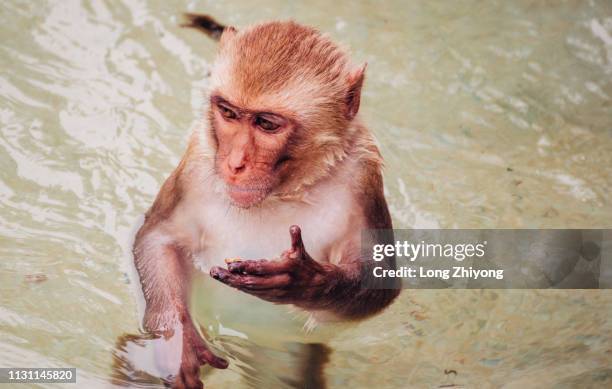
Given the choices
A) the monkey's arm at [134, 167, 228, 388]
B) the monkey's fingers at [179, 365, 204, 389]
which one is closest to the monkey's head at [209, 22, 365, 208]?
the monkey's arm at [134, 167, 228, 388]

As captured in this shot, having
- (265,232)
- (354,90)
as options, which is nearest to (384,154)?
(265,232)

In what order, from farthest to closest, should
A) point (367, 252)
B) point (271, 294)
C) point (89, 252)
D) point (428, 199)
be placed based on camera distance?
point (428, 199) < point (89, 252) < point (367, 252) < point (271, 294)

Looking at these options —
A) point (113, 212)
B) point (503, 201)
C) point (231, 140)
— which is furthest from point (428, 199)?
point (231, 140)

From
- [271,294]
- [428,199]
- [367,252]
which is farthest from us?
[428,199]

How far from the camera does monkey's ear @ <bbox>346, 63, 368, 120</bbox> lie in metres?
4.22

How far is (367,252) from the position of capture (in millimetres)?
4449

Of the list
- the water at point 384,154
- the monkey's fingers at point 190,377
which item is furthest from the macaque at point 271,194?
the water at point 384,154

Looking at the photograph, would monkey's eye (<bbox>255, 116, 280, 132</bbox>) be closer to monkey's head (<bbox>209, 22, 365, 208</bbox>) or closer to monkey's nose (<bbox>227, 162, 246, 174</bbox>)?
monkey's head (<bbox>209, 22, 365, 208</bbox>)

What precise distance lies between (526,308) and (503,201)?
0.85 meters

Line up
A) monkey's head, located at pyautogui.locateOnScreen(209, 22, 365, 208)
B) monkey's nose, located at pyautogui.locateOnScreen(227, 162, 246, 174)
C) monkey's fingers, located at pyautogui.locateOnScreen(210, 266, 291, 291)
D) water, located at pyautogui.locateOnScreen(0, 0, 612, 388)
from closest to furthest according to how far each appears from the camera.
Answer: monkey's fingers, located at pyautogui.locateOnScreen(210, 266, 291, 291), monkey's nose, located at pyautogui.locateOnScreen(227, 162, 246, 174), monkey's head, located at pyautogui.locateOnScreen(209, 22, 365, 208), water, located at pyautogui.locateOnScreen(0, 0, 612, 388)

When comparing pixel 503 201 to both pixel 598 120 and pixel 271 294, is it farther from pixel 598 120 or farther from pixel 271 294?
pixel 271 294

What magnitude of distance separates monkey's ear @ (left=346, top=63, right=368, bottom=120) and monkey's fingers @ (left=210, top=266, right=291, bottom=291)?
82cm

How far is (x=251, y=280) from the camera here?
3.76m

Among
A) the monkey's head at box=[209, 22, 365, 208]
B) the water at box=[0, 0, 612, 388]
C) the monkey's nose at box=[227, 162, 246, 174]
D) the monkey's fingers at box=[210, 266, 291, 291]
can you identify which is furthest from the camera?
the water at box=[0, 0, 612, 388]
